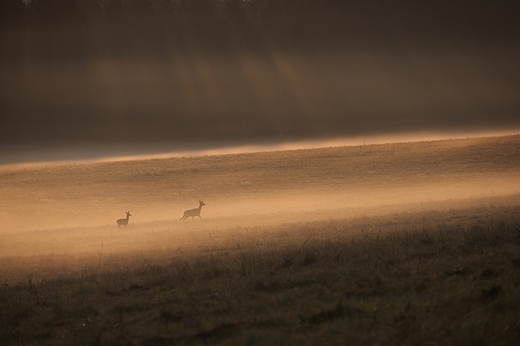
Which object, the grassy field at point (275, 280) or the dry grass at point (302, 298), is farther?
the grassy field at point (275, 280)

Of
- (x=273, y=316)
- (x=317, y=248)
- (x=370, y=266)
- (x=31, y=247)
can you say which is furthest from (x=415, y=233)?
(x=31, y=247)

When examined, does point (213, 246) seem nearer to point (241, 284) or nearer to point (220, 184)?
point (241, 284)

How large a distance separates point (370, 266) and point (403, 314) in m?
2.14

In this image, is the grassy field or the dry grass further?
the grassy field

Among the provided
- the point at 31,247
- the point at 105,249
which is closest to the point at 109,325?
the point at 105,249

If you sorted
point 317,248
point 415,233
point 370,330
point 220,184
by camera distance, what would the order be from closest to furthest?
1. point 370,330
2. point 317,248
3. point 415,233
4. point 220,184

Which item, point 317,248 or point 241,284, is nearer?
point 241,284

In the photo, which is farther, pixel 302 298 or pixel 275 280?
pixel 275 280

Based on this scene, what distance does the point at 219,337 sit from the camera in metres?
7.38

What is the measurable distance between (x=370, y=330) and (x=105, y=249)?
11.5 meters

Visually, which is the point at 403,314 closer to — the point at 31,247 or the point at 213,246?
the point at 213,246

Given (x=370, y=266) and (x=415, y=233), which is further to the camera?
(x=415, y=233)

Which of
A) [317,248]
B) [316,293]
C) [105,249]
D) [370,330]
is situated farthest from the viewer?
[105,249]

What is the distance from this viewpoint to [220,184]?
35.9 meters
